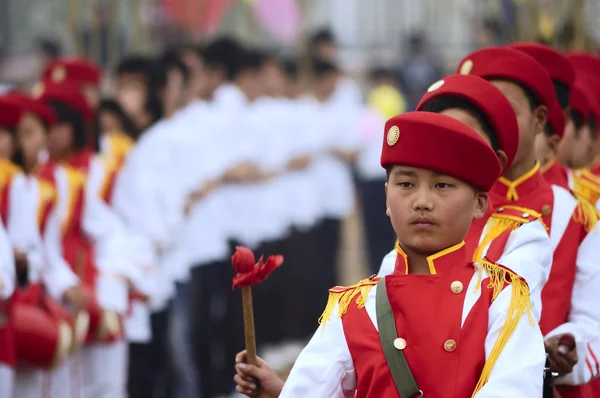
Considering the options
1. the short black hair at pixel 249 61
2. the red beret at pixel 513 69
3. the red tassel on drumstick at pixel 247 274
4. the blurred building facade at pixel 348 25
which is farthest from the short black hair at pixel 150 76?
the red tassel on drumstick at pixel 247 274

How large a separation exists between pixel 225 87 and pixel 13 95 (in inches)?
159

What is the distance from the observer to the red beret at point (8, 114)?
6.58m

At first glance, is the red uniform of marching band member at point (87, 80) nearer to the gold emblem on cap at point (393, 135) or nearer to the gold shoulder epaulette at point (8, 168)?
the gold shoulder epaulette at point (8, 168)

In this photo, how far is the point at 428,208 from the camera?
331 cm

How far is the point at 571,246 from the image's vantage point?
4.34 m

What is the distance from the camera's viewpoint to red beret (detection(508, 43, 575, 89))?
15.8 ft

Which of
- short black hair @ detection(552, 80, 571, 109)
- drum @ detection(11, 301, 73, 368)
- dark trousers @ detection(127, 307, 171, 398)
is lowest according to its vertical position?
dark trousers @ detection(127, 307, 171, 398)

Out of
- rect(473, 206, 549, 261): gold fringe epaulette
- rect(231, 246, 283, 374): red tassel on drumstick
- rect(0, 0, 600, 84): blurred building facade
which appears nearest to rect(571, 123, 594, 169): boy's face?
rect(473, 206, 549, 261): gold fringe epaulette

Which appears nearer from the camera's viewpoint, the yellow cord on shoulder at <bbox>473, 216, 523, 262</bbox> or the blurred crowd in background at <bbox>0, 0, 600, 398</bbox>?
the yellow cord on shoulder at <bbox>473, 216, 523, 262</bbox>

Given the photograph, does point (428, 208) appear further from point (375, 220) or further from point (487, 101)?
point (375, 220)

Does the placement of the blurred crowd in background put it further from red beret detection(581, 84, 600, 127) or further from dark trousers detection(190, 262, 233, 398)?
red beret detection(581, 84, 600, 127)

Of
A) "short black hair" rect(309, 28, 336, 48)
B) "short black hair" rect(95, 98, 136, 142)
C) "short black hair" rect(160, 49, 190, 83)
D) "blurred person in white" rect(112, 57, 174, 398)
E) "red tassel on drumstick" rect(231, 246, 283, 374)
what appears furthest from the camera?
"short black hair" rect(309, 28, 336, 48)

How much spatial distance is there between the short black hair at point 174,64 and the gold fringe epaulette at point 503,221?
19.7 ft

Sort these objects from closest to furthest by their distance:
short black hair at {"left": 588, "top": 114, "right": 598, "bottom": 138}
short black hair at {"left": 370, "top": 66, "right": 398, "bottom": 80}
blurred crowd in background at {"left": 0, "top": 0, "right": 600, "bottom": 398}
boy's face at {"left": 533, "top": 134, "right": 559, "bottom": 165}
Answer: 1. boy's face at {"left": 533, "top": 134, "right": 559, "bottom": 165}
2. short black hair at {"left": 588, "top": 114, "right": 598, "bottom": 138}
3. blurred crowd in background at {"left": 0, "top": 0, "right": 600, "bottom": 398}
4. short black hair at {"left": 370, "top": 66, "right": 398, "bottom": 80}
